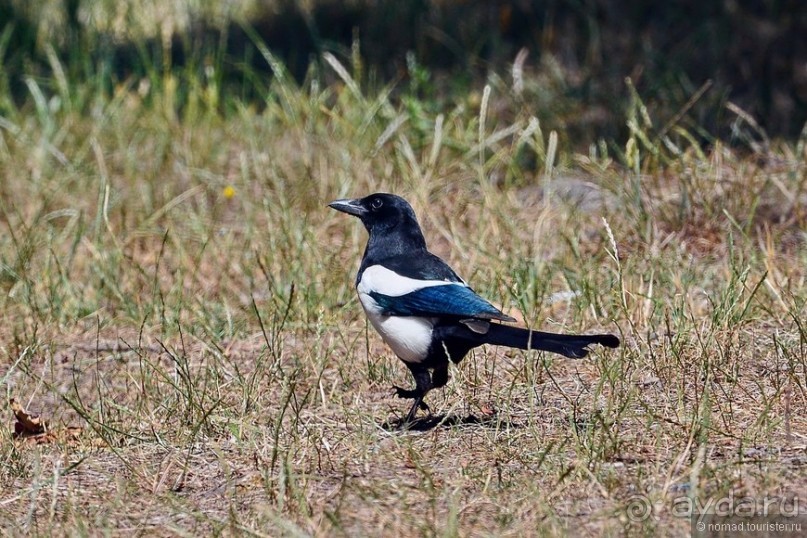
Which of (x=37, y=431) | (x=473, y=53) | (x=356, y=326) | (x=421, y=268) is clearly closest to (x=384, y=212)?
(x=421, y=268)

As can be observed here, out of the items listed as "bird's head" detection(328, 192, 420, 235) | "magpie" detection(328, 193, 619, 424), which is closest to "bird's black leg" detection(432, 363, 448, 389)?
"magpie" detection(328, 193, 619, 424)

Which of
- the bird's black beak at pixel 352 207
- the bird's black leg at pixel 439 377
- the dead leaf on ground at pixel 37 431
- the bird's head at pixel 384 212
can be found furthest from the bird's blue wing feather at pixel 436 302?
the dead leaf on ground at pixel 37 431

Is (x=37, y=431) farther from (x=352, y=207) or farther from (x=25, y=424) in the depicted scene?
(x=352, y=207)

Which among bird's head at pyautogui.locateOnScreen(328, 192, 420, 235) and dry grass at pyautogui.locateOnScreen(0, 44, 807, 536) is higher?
bird's head at pyautogui.locateOnScreen(328, 192, 420, 235)

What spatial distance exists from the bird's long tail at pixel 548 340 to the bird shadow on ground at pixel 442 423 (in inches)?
9.4

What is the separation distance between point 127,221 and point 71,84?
154 centimetres

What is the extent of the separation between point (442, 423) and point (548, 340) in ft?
1.48

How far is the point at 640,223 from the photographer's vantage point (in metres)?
5.41

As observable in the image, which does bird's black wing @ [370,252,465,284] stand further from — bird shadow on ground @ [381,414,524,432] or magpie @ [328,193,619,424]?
bird shadow on ground @ [381,414,524,432]

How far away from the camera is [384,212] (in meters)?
4.30

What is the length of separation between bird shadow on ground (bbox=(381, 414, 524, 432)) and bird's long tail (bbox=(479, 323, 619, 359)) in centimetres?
24

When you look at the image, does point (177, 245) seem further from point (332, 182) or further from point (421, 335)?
point (421, 335)

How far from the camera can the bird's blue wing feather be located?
12.1 ft

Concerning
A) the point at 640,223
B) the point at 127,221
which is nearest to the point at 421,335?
the point at 640,223
